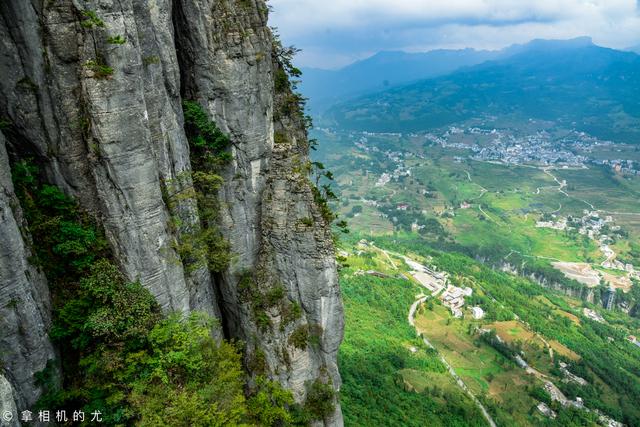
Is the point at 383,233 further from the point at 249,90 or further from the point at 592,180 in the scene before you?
the point at 249,90

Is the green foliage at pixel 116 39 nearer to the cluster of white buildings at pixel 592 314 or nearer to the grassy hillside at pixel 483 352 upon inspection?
the grassy hillside at pixel 483 352

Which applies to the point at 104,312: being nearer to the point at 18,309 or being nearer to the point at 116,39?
the point at 18,309

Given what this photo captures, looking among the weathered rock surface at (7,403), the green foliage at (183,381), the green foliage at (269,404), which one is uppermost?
the weathered rock surface at (7,403)

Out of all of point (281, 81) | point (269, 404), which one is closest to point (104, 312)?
point (269, 404)

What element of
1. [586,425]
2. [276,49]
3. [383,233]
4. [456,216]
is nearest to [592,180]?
[456,216]

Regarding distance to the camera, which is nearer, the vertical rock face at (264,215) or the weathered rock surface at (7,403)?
the weathered rock surface at (7,403)

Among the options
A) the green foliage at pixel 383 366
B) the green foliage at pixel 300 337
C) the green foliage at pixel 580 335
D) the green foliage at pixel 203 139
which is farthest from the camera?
the green foliage at pixel 580 335

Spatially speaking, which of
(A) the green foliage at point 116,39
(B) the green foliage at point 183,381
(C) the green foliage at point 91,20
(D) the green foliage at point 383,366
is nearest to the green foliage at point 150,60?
(A) the green foliage at point 116,39
